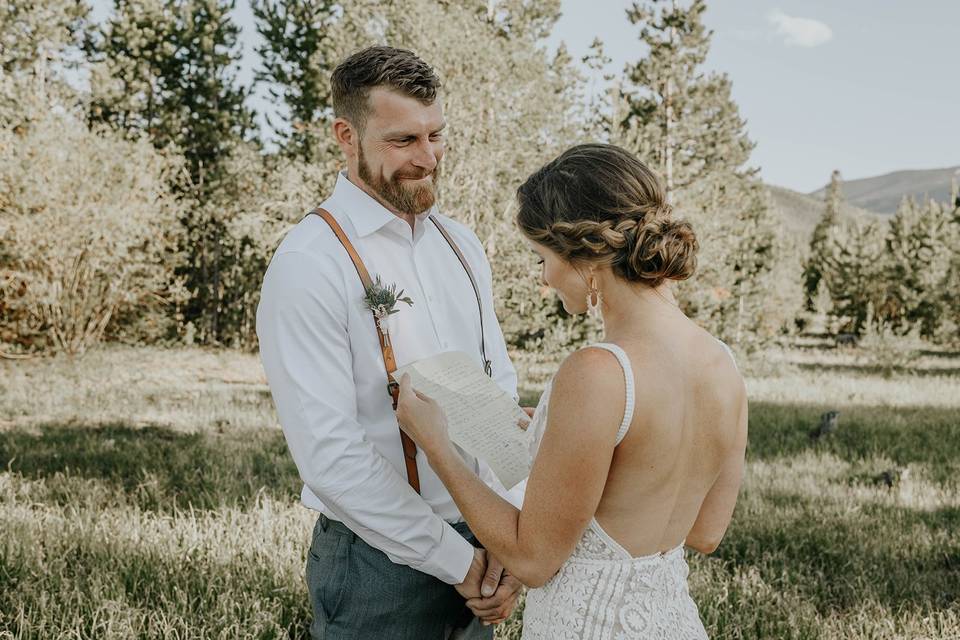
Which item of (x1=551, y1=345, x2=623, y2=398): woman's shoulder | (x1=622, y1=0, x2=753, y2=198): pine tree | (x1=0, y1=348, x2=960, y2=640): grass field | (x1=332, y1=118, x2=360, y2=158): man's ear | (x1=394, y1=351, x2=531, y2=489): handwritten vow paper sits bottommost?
(x1=0, y1=348, x2=960, y2=640): grass field

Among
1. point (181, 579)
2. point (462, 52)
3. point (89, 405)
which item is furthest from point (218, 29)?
point (181, 579)

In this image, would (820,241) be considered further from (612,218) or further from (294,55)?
(612,218)

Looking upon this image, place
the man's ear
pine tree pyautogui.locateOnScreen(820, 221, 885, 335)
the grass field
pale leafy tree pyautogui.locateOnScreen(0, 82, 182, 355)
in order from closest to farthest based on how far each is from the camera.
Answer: the man's ear < the grass field < pale leafy tree pyautogui.locateOnScreen(0, 82, 182, 355) < pine tree pyautogui.locateOnScreen(820, 221, 885, 335)

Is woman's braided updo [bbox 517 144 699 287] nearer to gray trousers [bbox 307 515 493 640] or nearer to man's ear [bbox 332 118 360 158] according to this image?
man's ear [bbox 332 118 360 158]

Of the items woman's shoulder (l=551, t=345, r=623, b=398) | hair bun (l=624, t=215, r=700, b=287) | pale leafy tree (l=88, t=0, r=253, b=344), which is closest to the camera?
woman's shoulder (l=551, t=345, r=623, b=398)

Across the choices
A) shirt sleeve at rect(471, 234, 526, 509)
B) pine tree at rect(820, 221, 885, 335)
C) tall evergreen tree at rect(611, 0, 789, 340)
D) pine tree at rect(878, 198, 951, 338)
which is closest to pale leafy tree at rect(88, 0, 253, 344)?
tall evergreen tree at rect(611, 0, 789, 340)

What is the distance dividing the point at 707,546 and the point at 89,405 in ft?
37.6

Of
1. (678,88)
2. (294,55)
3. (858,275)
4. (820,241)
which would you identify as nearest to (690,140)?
(678,88)

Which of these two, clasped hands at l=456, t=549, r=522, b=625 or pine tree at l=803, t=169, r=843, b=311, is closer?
clasped hands at l=456, t=549, r=522, b=625

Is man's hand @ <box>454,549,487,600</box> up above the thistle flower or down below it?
below

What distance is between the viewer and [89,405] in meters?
11.8

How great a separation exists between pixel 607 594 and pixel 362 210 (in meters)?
1.41

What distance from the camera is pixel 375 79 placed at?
248 cm

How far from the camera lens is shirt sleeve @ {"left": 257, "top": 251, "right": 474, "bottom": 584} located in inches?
87.2
